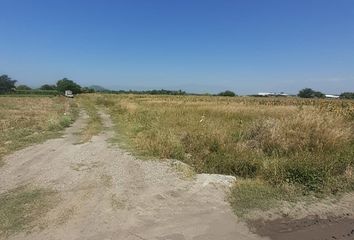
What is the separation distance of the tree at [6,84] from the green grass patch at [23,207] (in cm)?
10422

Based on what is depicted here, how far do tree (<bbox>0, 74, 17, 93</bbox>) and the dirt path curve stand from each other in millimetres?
102350

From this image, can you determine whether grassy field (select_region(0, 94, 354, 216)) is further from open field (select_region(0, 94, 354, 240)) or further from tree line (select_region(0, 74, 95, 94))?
tree line (select_region(0, 74, 95, 94))

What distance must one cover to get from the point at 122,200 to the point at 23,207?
161 cm

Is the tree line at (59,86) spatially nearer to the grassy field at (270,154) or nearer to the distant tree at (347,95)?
the distant tree at (347,95)

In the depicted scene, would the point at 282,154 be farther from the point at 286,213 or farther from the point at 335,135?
the point at 286,213

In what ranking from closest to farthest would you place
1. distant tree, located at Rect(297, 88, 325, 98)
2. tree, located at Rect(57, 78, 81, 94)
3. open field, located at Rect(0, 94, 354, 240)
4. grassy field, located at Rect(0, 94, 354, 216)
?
open field, located at Rect(0, 94, 354, 240) < grassy field, located at Rect(0, 94, 354, 216) < distant tree, located at Rect(297, 88, 325, 98) < tree, located at Rect(57, 78, 81, 94)

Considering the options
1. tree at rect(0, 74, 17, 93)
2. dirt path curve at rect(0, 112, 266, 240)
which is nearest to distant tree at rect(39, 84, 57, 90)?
tree at rect(0, 74, 17, 93)

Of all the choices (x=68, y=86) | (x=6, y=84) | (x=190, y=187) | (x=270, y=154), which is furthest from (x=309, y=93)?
(x=190, y=187)

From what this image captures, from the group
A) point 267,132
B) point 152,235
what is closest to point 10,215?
point 152,235

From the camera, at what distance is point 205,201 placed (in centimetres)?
636

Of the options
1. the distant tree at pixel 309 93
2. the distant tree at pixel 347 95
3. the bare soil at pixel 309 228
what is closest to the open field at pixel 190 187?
the bare soil at pixel 309 228

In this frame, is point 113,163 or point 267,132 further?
point 267,132

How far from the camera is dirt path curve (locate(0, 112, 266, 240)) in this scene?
16.5ft

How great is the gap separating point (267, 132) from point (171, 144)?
2925 millimetres
